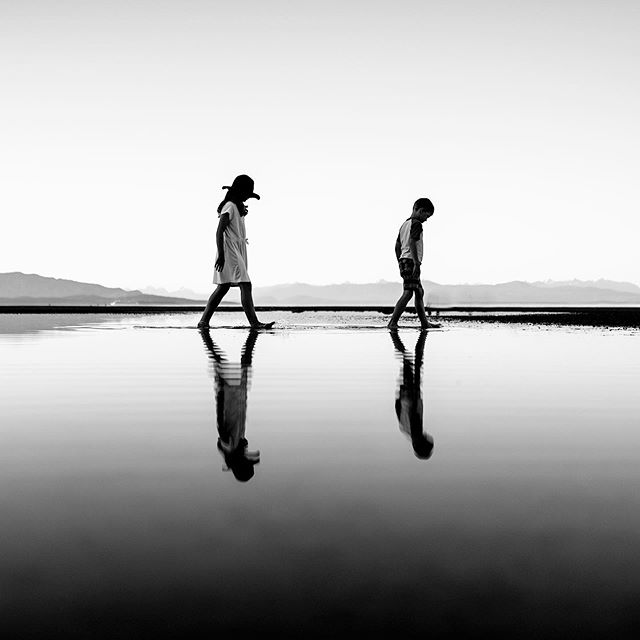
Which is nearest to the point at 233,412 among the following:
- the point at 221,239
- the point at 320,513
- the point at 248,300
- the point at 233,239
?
the point at 320,513

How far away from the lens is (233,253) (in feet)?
42.3

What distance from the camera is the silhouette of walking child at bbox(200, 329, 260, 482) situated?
294 cm

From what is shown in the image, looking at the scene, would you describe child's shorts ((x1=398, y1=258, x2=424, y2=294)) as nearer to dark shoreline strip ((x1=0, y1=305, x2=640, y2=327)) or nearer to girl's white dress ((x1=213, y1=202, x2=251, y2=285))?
girl's white dress ((x1=213, y1=202, x2=251, y2=285))

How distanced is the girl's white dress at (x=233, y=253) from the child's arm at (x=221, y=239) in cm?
6

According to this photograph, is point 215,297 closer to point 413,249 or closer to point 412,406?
point 413,249

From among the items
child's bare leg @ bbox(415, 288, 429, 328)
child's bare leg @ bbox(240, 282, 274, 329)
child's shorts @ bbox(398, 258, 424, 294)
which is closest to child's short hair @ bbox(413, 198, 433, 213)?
child's shorts @ bbox(398, 258, 424, 294)

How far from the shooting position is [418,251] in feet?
45.4

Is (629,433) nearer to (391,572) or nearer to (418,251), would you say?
(391,572)

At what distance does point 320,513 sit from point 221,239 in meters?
10.8

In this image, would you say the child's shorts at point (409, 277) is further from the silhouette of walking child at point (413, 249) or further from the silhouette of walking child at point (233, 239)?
the silhouette of walking child at point (233, 239)

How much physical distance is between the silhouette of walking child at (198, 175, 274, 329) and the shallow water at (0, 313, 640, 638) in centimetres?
760

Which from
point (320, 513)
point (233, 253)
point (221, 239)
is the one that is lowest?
point (320, 513)

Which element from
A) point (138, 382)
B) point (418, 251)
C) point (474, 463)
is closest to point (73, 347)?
point (138, 382)

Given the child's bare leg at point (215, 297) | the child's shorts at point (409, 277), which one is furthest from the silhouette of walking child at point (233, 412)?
the child's shorts at point (409, 277)
